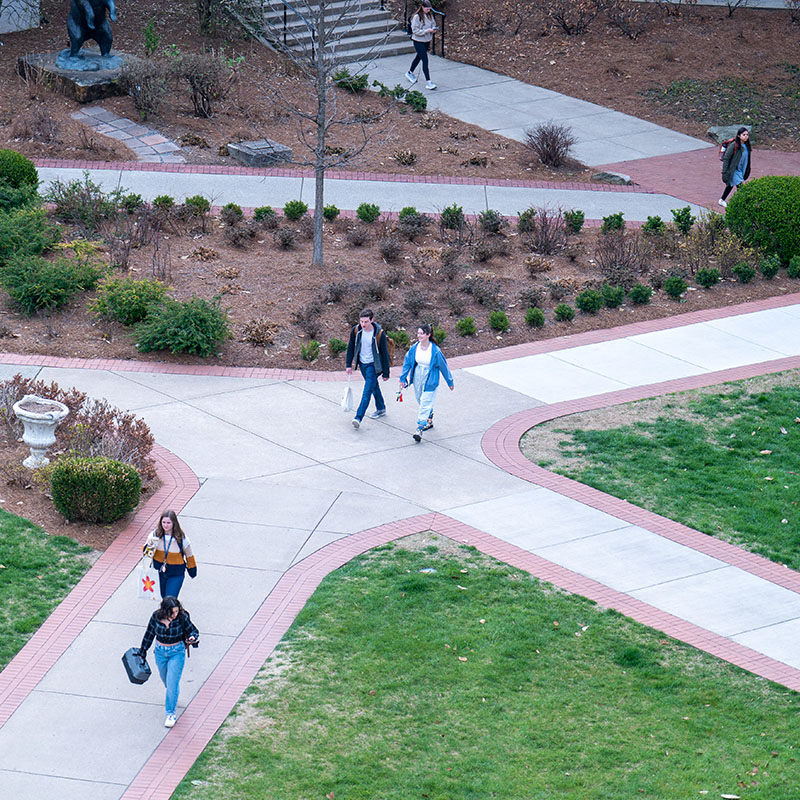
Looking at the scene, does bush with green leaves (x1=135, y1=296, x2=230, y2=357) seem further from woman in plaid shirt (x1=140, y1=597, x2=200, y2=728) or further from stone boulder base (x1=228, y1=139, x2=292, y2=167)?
stone boulder base (x1=228, y1=139, x2=292, y2=167)

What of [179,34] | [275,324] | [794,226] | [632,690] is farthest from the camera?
[179,34]

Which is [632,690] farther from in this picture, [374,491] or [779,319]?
[779,319]

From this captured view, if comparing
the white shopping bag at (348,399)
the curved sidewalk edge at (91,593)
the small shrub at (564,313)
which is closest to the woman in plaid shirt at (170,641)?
the curved sidewalk edge at (91,593)

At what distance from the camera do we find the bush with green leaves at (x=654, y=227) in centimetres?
1977

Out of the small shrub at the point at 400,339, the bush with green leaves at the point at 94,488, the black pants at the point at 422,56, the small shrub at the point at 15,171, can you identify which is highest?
the black pants at the point at 422,56

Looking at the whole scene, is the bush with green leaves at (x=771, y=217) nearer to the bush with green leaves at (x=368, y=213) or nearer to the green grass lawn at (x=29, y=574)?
the bush with green leaves at (x=368, y=213)

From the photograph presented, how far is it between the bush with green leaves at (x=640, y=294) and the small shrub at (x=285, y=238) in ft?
17.0

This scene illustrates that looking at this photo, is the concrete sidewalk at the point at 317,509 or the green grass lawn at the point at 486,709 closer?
the green grass lawn at the point at 486,709

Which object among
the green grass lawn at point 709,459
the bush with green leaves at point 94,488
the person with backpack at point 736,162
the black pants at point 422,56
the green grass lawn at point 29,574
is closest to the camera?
the green grass lawn at point 29,574

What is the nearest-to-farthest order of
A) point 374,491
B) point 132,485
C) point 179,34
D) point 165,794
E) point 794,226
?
1. point 165,794
2. point 132,485
3. point 374,491
4. point 794,226
5. point 179,34

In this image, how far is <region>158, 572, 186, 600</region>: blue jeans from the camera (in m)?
9.54

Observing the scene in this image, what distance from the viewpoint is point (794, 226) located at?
19047mm

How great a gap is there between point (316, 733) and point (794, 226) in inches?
524

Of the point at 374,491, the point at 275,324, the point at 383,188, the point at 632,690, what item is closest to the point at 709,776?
the point at 632,690
